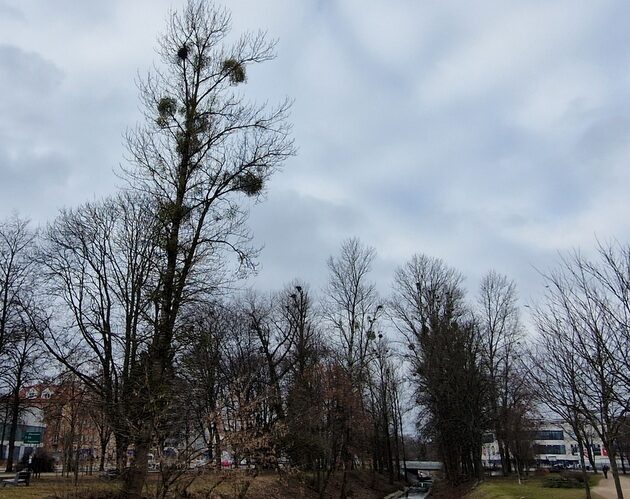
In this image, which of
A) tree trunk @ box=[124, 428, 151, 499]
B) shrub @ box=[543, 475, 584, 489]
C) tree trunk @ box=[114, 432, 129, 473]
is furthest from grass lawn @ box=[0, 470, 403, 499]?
shrub @ box=[543, 475, 584, 489]

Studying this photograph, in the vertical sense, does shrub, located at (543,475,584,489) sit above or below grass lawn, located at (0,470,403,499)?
below

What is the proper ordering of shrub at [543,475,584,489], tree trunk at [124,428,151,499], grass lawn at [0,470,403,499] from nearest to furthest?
1. tree trunk at [124,428,151,499]
2. grass lawn at [0,470,403,499]
3. shrub at [543,475,584,489]

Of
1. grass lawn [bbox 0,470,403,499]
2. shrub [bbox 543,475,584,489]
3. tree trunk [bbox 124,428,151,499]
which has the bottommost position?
shrub [bbox 543,475,584,489]

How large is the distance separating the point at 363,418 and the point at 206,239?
21.7 meters

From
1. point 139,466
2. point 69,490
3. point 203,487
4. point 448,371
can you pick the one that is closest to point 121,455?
point 139,466

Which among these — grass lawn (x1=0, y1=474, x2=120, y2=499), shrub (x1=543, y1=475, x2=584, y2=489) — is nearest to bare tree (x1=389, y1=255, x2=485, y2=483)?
shrub (x1=543, y1=475, x2=584, y2=489)

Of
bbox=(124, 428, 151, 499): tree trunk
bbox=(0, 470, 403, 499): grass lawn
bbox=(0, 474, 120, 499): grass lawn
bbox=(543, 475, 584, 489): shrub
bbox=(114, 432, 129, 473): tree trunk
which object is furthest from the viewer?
bbox=(543, 475, 584, 489): shrub

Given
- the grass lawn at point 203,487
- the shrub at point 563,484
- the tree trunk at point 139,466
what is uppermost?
the tree trunk at point 139,466

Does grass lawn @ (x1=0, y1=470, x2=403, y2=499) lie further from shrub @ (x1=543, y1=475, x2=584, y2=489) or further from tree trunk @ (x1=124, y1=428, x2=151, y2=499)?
shrub @ (x1=543, y1=475, x2=584, y2=489)

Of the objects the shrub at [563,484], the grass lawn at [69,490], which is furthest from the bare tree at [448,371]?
the grass lawn at [69,490]

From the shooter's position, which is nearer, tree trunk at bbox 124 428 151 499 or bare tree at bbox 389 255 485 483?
tree trunk at bbox 124 428 151 499

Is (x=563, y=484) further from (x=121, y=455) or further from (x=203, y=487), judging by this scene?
(x=121, y=455)

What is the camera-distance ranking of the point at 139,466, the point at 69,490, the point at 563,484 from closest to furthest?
the point at 139,466, the point at 69,490, the point at 563,484

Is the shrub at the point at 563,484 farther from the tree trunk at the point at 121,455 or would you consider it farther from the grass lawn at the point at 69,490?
the tree trunk at the point at 121,455
